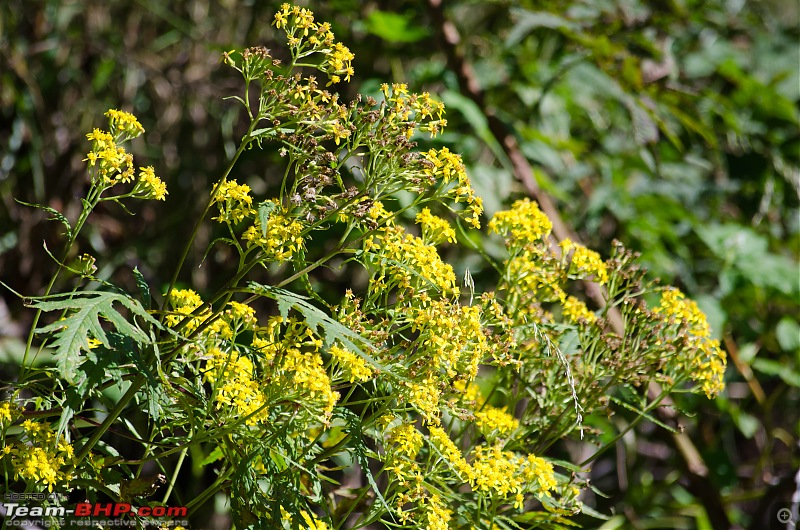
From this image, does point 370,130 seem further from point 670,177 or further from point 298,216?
point 670,177

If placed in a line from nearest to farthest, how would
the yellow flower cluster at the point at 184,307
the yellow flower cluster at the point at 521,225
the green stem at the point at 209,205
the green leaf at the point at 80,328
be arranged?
the green leaf at the point at 80,328, the green stem at the point at 209,205, the yellow flower cluster at the point at 184,307, the yellow flower cluster at the point at 521,225

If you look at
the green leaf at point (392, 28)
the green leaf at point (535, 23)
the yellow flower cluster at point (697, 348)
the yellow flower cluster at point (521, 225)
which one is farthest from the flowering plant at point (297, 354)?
the green leaf at point (392, 28)

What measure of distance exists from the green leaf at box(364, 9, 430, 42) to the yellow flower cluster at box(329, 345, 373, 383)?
1.44m

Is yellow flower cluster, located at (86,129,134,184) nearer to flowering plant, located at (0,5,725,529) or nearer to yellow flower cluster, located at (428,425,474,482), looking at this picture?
flowering plant, located at (0,5,725,529)

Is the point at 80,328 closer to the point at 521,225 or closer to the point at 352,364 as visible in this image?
the point at 352,364

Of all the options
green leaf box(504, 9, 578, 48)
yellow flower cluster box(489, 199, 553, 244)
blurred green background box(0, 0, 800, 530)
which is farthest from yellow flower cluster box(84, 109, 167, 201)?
green leaf box(504, 9, 578, 48)

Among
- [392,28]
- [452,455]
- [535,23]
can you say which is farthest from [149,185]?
[392,28]

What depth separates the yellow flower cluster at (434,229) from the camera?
1124 millimetres

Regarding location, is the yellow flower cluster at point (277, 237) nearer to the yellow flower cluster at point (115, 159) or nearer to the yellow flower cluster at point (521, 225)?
the yellow flower cluster at point (115, 159)

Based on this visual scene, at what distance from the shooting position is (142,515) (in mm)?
1025

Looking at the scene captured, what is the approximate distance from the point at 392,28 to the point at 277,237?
1434mm

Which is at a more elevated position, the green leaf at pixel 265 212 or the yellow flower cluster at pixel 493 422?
the green leaf at pixel 265 212

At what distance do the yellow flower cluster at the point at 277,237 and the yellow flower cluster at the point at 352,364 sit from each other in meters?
0.13

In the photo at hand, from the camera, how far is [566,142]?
8.83 ft
